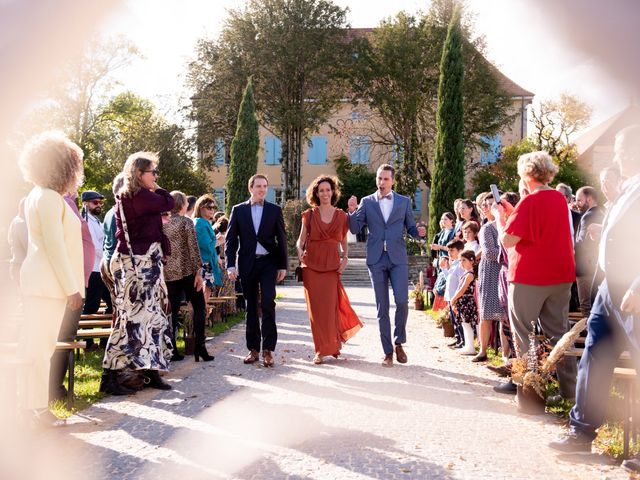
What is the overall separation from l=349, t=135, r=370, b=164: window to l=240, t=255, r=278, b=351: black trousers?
34.1 metres

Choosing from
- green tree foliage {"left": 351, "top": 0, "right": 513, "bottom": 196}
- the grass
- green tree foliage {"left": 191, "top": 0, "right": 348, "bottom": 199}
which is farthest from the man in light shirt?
green tree foliage {"left": 351, "top": 0, "right": 513, "bottom": 196}

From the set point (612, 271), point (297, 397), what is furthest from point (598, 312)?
point (297, 397)

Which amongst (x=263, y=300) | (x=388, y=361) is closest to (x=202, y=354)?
(x=263, y=300)

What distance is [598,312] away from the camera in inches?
172

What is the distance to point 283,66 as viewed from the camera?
129 ft

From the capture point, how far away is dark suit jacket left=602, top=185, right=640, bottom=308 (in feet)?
13.5

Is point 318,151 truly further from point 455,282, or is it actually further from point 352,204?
point 352,204

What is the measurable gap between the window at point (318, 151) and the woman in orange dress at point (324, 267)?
40.9m

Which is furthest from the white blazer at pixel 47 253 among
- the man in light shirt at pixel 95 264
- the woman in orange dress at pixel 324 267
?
the man in light shirt at pixel 95 264

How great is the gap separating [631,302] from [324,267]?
485 centimetres

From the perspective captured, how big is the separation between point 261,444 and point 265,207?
13.4 ft

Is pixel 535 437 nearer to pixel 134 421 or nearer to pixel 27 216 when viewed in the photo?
pixel 134 421

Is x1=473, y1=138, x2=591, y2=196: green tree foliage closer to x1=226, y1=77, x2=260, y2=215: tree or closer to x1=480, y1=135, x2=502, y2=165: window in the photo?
x1=480, y1=135, x2=502, y2=165: window

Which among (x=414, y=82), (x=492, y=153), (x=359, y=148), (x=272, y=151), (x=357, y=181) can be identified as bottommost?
(x=357, y=181)
